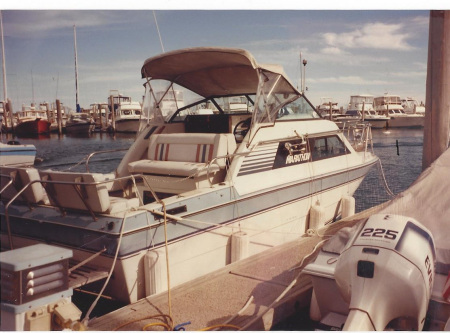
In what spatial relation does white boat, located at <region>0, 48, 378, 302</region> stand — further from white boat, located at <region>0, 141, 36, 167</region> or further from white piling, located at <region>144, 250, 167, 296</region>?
white boat, located at <region>0, 141, 36, 167</region>

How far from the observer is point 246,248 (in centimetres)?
505

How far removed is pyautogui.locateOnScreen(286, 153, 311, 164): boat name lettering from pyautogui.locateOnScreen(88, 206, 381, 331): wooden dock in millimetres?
1765

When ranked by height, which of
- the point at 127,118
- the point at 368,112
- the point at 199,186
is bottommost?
the point at 199,186

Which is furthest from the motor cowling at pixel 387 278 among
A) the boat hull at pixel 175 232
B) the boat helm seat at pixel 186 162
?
the boat helm seat at pixel 186 162

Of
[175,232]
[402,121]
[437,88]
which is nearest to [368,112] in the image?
[402,121]

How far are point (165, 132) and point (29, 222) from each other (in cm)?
267

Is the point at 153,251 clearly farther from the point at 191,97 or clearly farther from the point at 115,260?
the point at 191,97

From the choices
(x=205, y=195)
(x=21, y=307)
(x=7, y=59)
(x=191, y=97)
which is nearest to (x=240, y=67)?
(x=191, y=97)

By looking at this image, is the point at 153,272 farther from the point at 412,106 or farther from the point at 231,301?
the point at 412,106

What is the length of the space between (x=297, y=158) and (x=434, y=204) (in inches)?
A: 100

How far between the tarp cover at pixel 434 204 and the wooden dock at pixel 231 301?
1.17 m

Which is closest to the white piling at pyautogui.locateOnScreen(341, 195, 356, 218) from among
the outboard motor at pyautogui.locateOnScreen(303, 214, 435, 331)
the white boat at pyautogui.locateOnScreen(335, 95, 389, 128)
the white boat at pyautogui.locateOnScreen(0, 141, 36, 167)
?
the outboard motor at pyautogui.locateOnScreen(303, 214, 435, 331)

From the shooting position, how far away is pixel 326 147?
23.2ft

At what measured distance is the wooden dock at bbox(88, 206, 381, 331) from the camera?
11.7ft
